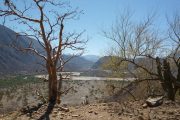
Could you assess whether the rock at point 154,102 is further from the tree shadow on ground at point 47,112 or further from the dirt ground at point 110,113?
the tree shadow on ground at point 47,112

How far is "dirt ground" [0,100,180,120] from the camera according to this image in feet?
30.9

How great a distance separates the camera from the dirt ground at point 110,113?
9.43 metres

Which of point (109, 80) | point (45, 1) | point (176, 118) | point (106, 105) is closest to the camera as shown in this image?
point (176, 118)

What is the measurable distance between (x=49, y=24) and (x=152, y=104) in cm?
538

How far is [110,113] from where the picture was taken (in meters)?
9.92

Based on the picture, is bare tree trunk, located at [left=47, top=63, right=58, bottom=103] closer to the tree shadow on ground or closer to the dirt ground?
the tree shadow on ground

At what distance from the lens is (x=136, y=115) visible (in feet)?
31.2

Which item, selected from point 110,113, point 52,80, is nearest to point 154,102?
point 110,113

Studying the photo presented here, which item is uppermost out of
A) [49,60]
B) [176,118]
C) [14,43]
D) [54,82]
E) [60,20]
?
[60,20]

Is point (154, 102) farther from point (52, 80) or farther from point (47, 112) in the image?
point (52, 80)

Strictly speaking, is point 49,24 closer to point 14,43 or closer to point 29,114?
point 14,43

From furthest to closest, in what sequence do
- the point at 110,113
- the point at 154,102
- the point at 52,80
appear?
the point at 52,80 → the point at 154,102 → the point at 110,113

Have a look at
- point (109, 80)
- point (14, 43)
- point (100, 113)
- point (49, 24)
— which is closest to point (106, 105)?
point (100, 113)

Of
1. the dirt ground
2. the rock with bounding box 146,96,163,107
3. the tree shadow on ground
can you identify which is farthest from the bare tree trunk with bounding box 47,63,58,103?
the rock with bounding box 146,96,163,107
